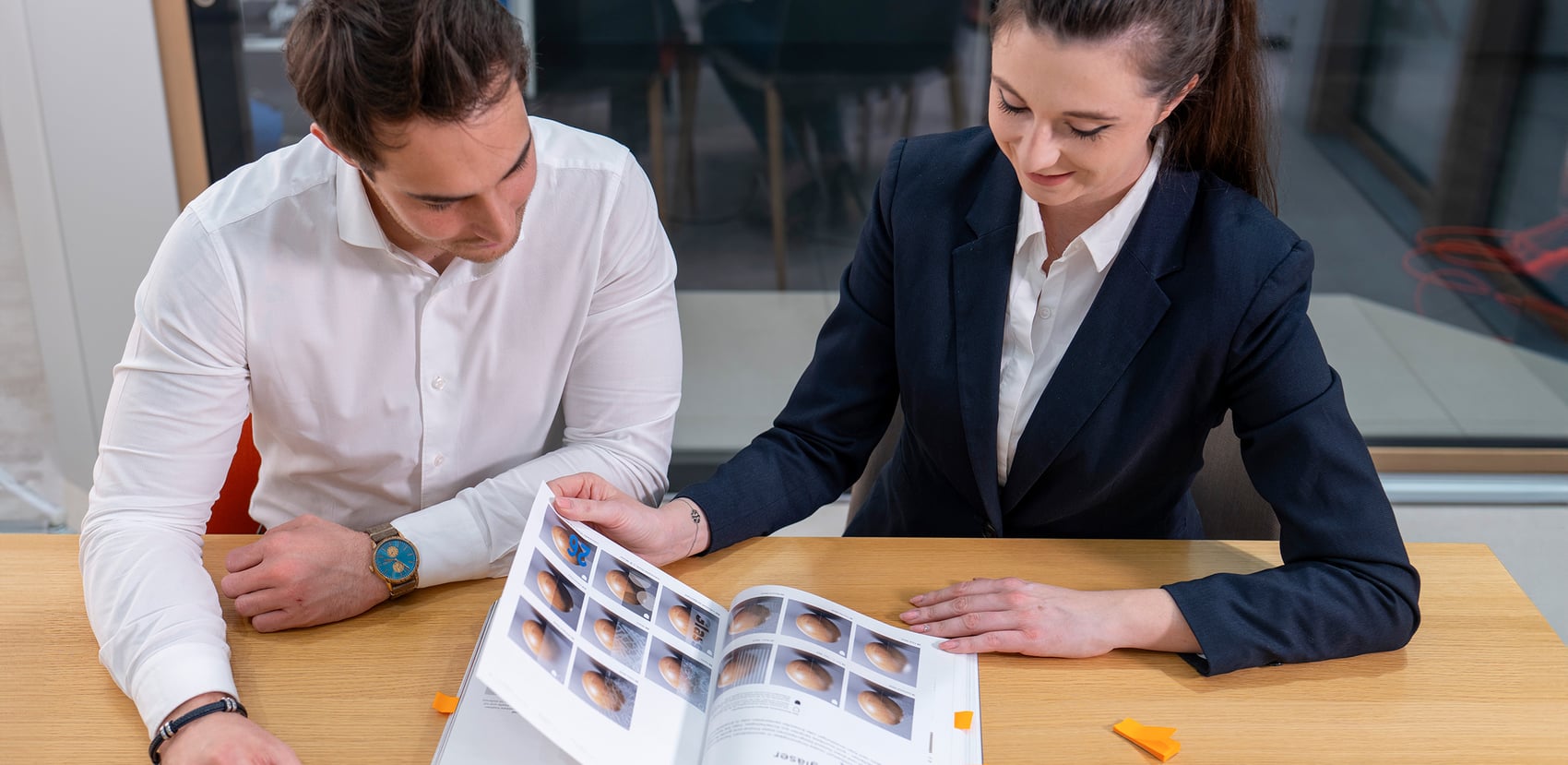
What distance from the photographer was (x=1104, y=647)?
1215 millimetres

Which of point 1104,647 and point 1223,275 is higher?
point 1223,275

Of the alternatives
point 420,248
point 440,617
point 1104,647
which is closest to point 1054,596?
point 1104,647

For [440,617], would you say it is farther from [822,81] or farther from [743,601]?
[822,81]

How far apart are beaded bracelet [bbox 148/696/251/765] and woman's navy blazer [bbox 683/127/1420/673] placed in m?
0.51

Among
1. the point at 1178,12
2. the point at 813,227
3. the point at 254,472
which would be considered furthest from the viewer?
the point at 813,227

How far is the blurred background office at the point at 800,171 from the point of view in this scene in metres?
2.41

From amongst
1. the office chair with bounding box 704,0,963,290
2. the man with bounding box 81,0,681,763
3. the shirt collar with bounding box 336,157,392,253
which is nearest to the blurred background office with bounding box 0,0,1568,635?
the office chair with bounding box 704,0,963,290

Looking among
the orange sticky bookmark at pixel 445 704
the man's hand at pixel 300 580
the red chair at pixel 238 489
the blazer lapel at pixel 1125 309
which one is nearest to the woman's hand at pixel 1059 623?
the blazer lapel at pixel 1125 309

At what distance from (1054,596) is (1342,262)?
6.29ft

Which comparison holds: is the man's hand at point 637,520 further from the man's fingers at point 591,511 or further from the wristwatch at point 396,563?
the wristwatch at point 396,563

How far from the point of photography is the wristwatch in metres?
1.25

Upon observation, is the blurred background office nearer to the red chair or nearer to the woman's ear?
the red chair

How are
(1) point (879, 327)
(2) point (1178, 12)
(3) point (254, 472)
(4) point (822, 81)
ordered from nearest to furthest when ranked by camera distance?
(2) point (1178, 12), (1) point (879, 327), (3) point (254, 472), (4) point (822, 81)

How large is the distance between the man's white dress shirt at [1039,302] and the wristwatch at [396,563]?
0.68 meters
